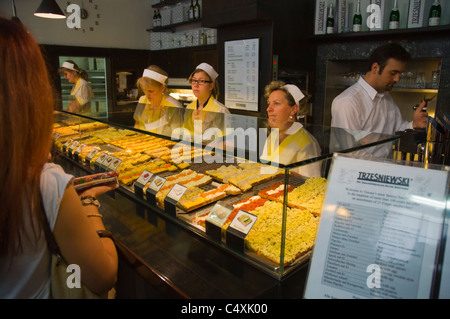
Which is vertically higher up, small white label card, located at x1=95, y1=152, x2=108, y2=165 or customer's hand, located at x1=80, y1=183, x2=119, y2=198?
customer's hand, located at x1=80, y1=183, x2=119, y2=198

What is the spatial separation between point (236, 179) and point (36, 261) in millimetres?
1308

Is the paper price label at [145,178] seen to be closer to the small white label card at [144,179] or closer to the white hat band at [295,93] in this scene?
the small white label card at [144,179]

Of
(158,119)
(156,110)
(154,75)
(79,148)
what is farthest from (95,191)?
(154,75)

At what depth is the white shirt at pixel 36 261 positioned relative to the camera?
0.89 meters

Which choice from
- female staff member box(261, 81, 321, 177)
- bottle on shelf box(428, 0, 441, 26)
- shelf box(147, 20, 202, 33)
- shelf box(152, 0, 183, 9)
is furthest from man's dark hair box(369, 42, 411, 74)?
shelf box(152, 0, 183, 9)

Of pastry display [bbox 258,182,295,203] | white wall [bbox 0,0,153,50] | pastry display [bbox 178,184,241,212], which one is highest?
white wall [bbox 0,0,153,50]

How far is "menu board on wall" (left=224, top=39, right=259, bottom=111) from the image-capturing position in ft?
14.6

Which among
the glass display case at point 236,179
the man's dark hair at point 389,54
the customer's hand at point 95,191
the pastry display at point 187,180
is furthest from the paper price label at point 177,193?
the man's dark hair at point 389,54

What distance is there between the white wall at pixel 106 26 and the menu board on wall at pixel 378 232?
22.3 ft

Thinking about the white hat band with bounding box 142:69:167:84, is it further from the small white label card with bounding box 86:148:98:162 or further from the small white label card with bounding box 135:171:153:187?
the small white label card with bounding box 135:171:153:187

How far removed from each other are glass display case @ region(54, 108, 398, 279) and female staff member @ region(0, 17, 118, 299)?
57 cm

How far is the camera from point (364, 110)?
2959mm
